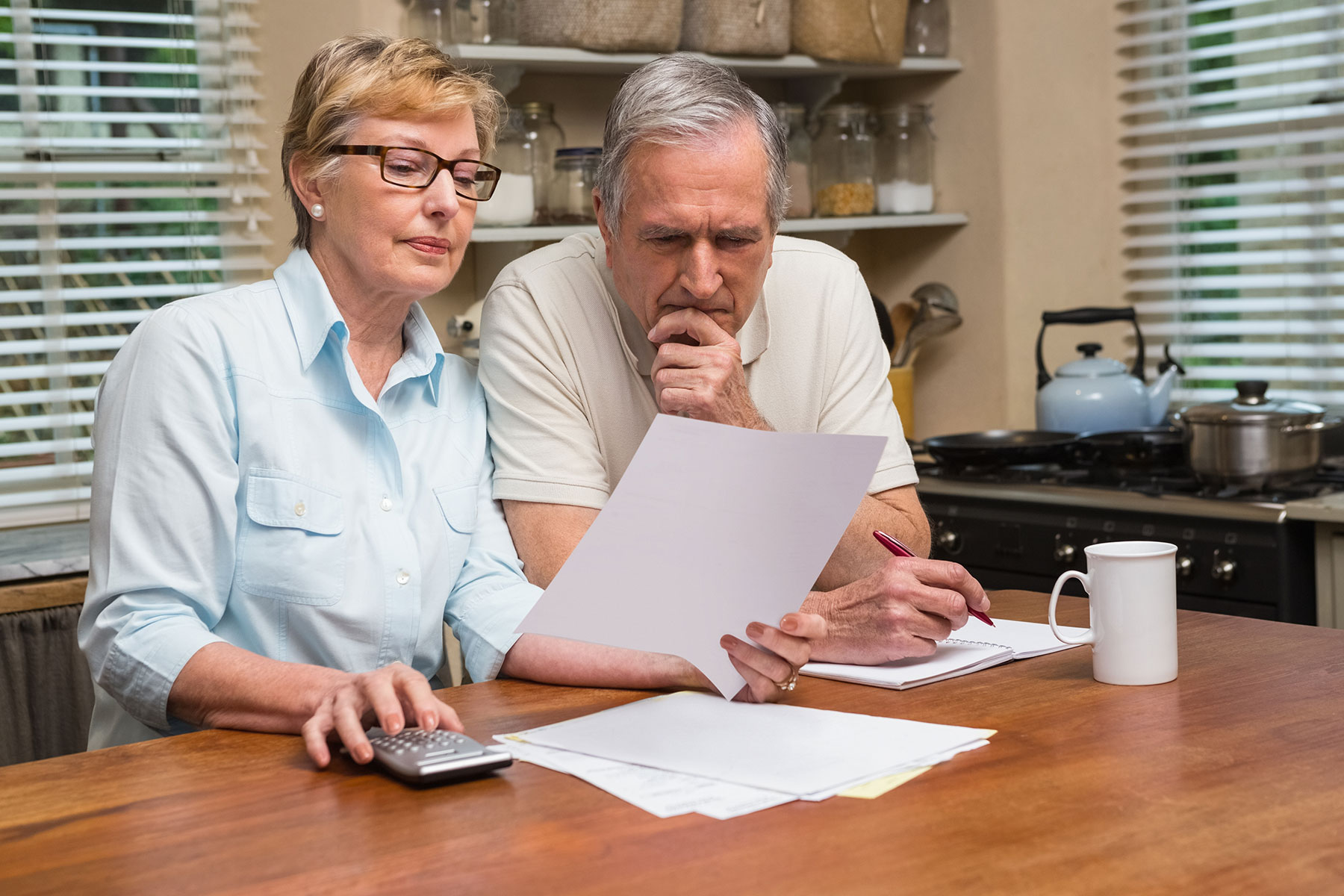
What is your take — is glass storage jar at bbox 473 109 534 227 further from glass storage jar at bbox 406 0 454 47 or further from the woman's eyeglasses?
the woman's eyeglasses

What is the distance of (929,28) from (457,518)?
7.85 feet

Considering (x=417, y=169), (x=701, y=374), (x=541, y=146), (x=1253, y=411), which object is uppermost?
(x=541, y=146)

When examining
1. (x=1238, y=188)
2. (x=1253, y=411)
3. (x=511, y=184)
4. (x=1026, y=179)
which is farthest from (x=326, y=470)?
(x=1238, y=188)

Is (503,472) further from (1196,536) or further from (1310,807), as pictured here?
(1196,536)

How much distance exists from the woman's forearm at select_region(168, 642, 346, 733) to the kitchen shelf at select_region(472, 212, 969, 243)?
149 cm

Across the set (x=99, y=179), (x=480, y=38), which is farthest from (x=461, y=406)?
(x=99, y=179)

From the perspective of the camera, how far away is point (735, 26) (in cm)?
292

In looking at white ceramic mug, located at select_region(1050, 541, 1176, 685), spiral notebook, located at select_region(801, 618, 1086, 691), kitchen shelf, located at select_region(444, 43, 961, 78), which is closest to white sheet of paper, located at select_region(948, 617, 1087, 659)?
spiral notebook, located at select_region(801, 618, 1086, 691)

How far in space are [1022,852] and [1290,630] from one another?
2.30 ft

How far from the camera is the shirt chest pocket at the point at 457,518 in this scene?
1.50 meters

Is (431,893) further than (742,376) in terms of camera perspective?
No

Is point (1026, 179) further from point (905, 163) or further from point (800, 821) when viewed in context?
point (800, 821)

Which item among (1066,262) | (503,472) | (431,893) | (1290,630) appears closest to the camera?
(431,893)

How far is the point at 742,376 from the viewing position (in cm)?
156
